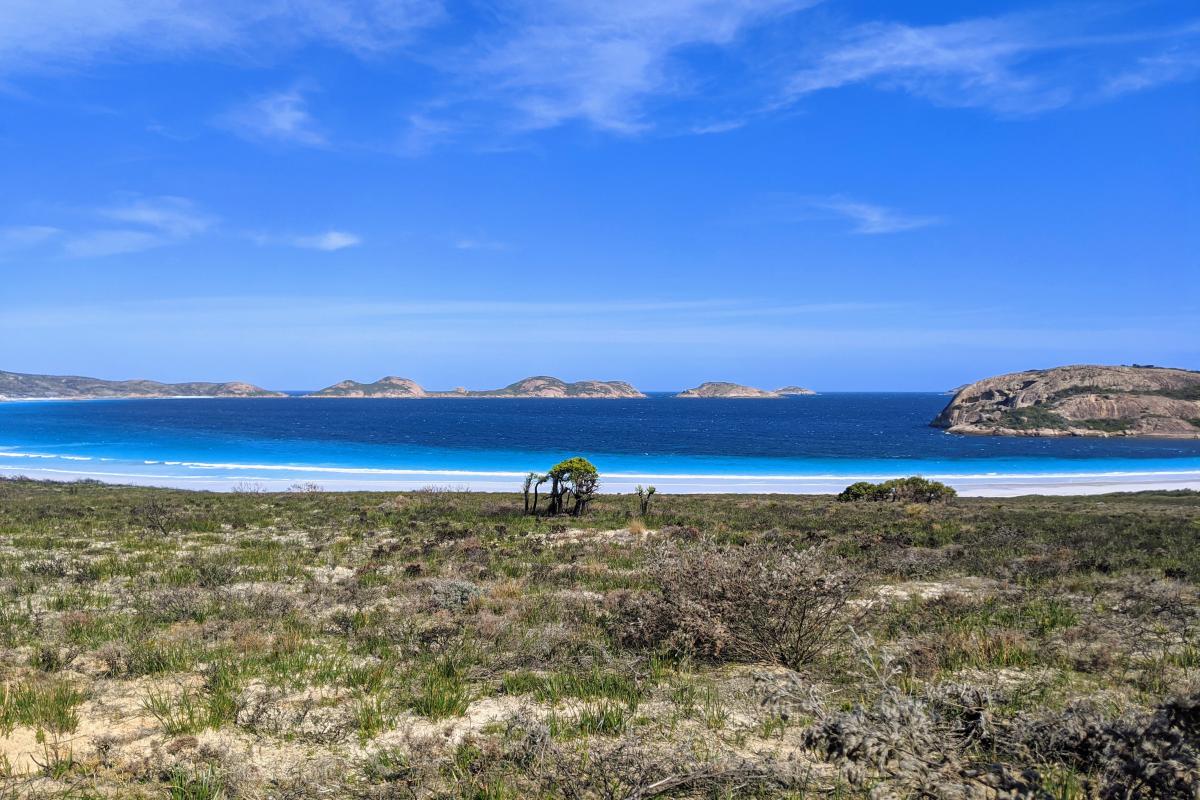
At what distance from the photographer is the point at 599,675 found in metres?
7.14

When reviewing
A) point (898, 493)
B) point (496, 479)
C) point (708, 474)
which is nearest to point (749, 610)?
point (898, 493)

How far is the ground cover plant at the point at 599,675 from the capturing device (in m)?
4.82

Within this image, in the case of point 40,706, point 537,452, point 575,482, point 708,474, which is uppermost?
point 575,482

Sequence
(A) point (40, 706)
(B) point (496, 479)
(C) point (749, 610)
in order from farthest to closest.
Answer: (B) point (496, 479), (C) point (749, 610), (A) point (40, 706)

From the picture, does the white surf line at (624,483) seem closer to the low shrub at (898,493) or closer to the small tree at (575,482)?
the low shrub at (898,493)

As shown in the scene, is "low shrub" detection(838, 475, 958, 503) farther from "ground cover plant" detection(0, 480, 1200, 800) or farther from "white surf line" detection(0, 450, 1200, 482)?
"ground cover plant" detection(0, 480, 1200, 800)

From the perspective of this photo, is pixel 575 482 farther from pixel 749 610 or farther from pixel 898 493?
pixel 898 493

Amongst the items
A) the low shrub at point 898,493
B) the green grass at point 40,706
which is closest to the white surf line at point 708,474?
the low shrub at point 898,493

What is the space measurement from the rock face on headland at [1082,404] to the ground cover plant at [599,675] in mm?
117542

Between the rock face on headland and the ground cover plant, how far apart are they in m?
118

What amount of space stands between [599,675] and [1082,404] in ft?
464

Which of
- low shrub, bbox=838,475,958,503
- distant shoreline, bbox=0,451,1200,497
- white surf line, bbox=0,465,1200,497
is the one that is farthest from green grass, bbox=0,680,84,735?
white surf line, bbox=0,465,1200,497

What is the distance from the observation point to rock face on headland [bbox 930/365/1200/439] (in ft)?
364

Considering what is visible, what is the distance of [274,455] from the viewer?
72.7m
